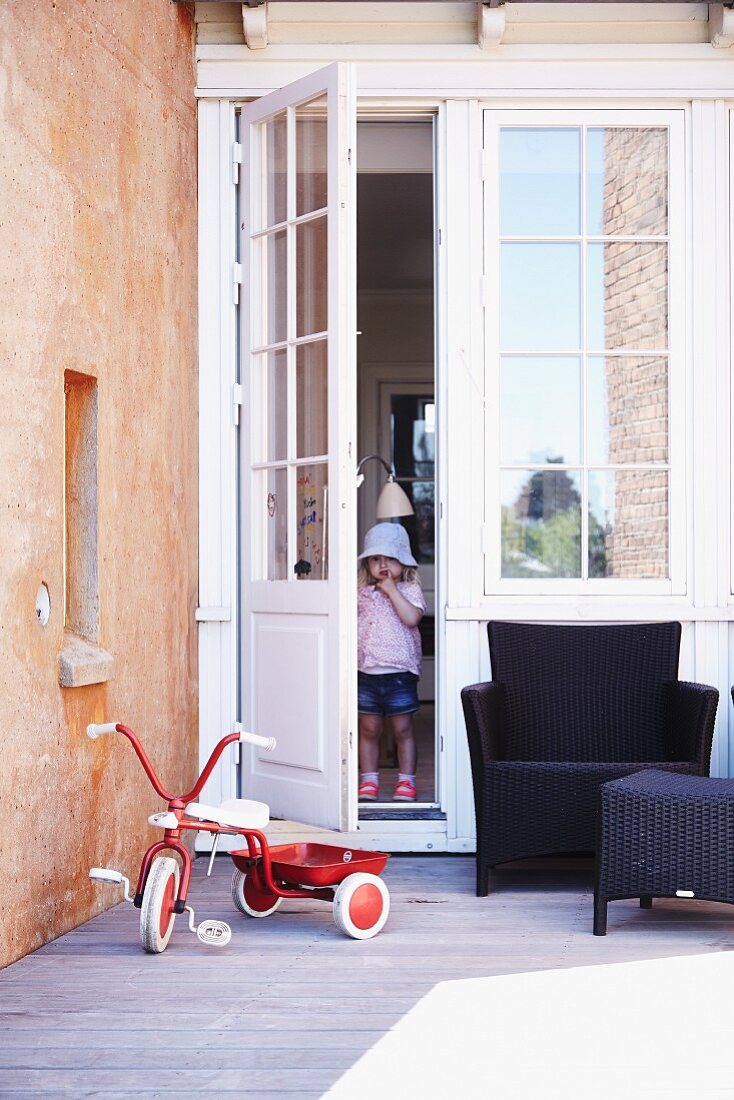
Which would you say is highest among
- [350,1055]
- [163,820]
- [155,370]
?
[155,370]

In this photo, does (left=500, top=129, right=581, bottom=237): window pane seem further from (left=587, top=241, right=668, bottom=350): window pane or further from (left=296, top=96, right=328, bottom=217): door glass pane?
(left=296, top=96, right=328, bottom=217): door glass pane

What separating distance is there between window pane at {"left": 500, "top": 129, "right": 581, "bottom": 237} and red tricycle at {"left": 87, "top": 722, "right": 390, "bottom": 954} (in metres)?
2.31

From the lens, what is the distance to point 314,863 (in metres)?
3.85

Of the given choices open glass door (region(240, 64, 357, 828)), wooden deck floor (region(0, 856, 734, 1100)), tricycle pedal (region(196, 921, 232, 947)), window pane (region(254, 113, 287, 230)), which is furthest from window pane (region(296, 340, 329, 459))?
tricycle pedal (region(196, 921, 232, 947))

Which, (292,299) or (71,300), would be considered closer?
(71,300)

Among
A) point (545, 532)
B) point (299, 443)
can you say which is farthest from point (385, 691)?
point (299, 443)

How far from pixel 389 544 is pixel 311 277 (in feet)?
4.58

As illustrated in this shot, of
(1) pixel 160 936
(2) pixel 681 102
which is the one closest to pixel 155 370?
(1) pixel 160 936

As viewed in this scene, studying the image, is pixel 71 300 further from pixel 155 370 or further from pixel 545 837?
pixel 545 837

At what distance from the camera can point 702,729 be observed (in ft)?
13.8

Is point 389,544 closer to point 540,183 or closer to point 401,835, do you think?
point 401,835

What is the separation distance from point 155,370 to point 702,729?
2123 millimetres

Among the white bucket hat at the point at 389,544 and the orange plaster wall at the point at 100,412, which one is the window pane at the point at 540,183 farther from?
the white bucket hat at the point at 389,544

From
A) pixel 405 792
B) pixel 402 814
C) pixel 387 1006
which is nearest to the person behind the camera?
pixel 387 1006
